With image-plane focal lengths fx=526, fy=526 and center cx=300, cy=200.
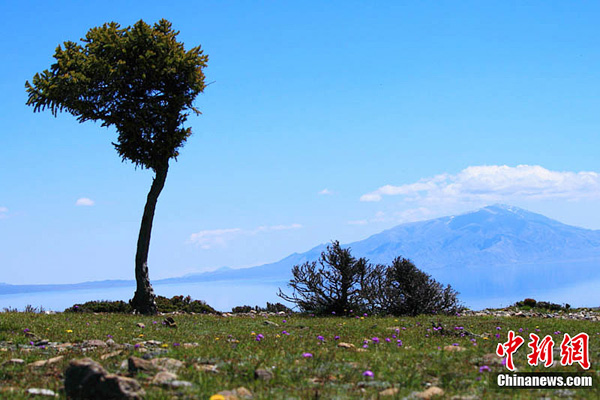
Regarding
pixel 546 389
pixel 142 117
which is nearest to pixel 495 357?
pixel 546 389

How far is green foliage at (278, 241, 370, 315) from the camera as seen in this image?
860 inches

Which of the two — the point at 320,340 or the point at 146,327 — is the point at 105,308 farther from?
the point at 320,340

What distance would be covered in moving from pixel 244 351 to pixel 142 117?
52.1 feet

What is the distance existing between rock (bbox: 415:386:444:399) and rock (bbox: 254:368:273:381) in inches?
72.7

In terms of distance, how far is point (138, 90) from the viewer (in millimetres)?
22734

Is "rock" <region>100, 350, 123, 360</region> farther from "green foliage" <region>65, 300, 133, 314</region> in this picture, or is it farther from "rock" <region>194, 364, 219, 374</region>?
"green foliage" <region>65, 300, 133, 314</region>

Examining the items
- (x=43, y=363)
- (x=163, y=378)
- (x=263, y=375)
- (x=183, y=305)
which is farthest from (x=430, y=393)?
(x=183, y=305)

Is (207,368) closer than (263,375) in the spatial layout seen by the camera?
No

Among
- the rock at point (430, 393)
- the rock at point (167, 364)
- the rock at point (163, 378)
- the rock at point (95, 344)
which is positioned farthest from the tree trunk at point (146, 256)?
the rock at point (430, 393)

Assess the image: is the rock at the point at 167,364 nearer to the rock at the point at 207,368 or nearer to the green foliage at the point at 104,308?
the rock at the point at 207,368

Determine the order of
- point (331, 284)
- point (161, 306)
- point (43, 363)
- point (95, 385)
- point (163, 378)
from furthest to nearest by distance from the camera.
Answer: point (161, 306) → point (331, 284) → point (43, 363) → point (163, 378) → point (95, 385)

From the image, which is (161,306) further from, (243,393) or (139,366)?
(243,393)

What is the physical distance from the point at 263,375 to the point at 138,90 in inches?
735

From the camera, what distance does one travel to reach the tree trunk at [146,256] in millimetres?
22141
